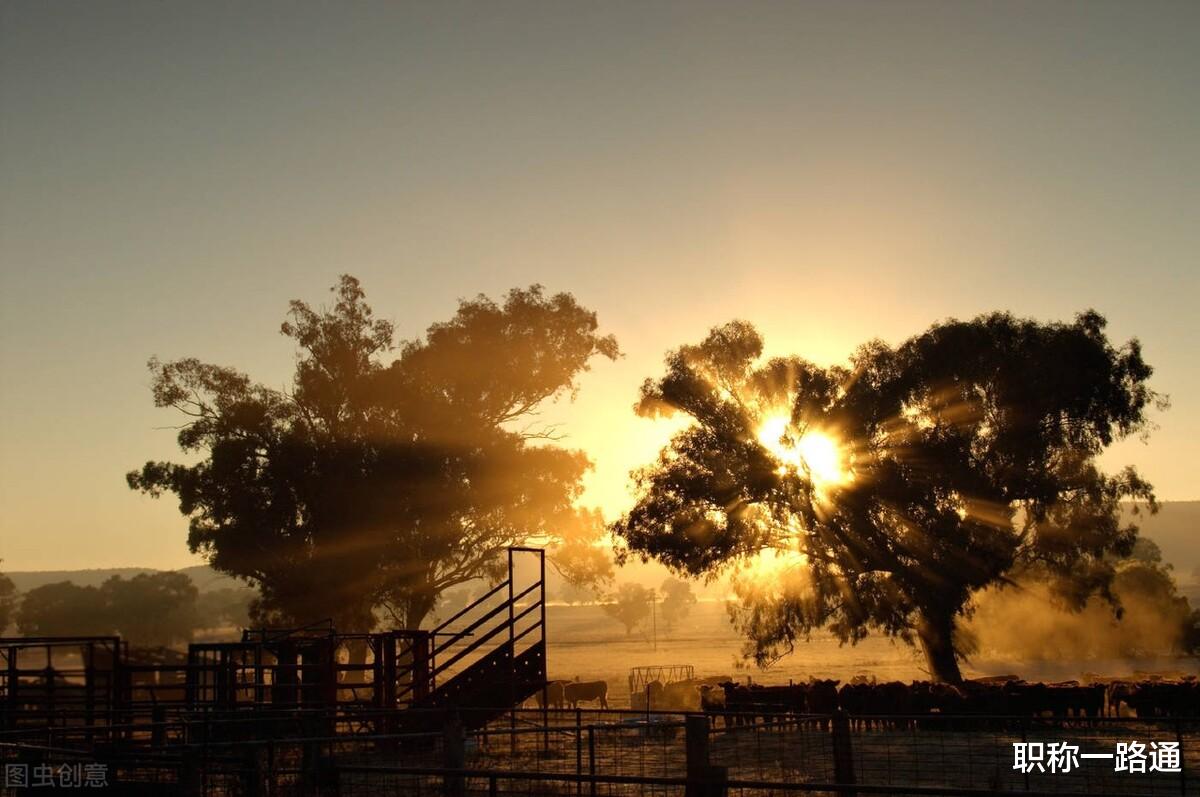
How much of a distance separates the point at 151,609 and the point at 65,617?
31.6ft

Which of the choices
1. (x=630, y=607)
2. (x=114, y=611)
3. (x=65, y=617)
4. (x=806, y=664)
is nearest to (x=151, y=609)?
(x=114, y=611)

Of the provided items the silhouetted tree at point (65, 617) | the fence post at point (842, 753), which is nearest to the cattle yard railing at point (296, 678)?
the fence post at point (842, 753)

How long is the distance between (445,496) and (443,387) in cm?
495

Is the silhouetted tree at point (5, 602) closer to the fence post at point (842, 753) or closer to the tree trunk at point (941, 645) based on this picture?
the tree trunk at point (941, 645)

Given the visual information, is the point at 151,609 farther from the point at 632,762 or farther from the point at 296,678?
the point at 632,762

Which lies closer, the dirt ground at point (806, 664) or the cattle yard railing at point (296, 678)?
the cattle yard railing at point (296, 678)

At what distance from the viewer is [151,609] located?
130m

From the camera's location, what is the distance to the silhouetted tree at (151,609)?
4980 inches

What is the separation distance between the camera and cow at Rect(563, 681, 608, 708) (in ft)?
120

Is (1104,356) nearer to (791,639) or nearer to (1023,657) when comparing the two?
(791,639)

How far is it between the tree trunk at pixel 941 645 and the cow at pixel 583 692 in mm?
11462

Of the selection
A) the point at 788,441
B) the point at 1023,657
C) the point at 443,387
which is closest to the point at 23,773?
the point at 788,441

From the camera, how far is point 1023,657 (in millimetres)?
82500

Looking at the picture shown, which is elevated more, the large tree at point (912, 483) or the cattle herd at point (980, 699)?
the large tree at point (912, 483)
